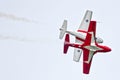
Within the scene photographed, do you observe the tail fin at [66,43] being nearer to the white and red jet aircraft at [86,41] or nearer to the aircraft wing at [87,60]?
the white and red jet aircraft at [86,41]

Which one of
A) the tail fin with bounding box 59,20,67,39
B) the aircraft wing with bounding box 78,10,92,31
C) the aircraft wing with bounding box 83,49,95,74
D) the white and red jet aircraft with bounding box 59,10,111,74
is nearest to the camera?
the white and red jet aircraft with bounding box 59,10,111,74

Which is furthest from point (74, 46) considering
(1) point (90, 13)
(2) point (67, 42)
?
(1) point (90, 13)

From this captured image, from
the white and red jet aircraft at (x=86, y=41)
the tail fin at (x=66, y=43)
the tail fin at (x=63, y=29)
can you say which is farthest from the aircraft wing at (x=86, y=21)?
the tail fin at (x=63, y=29)

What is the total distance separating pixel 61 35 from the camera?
83375 mm

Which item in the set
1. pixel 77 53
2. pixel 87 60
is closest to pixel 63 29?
pixel 87 60

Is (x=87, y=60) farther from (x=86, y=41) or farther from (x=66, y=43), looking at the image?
(x=86, y=41)

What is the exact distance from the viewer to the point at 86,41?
8256 centimetres

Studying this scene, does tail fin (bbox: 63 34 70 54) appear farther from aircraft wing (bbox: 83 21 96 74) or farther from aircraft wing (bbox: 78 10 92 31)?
aircraft wing (bbox: 78 10 92 31)

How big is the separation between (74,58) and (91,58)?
4.15m

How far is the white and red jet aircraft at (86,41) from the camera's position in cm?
8250

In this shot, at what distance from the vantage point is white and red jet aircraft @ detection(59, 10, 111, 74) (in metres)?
82.5

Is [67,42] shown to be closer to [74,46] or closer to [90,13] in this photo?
[74,46]

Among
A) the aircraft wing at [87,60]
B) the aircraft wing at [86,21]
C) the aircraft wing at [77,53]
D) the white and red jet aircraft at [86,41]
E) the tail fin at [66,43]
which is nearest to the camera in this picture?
the white and red jet aircraft at [86,41]

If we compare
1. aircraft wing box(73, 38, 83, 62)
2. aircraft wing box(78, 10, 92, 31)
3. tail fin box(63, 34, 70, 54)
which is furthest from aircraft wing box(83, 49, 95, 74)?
aircraft wing box(78, 10, 92, 31)
